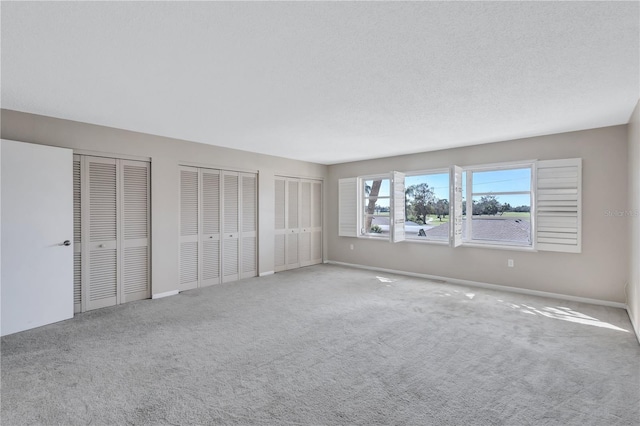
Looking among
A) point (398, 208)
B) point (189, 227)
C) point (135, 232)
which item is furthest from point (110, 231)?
point (398, 208)

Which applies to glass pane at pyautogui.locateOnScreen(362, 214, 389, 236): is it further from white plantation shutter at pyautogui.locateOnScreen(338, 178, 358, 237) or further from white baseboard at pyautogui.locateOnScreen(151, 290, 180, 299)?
white baseboard at pyautogui.locateOnScreen(151, 290, 180, 299)

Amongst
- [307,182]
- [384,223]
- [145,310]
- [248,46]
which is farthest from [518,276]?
[145,310]

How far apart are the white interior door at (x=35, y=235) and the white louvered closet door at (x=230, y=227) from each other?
231cm

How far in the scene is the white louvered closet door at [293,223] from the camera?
7.02 m

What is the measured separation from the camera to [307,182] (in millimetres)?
7461

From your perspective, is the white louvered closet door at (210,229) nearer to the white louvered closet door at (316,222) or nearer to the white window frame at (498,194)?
the white louvered closet door at (316,222)

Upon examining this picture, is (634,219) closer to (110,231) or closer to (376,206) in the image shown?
(376,206)

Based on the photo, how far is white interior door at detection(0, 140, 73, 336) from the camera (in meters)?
3.39

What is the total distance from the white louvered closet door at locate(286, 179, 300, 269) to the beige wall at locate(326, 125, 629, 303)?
2491 mm

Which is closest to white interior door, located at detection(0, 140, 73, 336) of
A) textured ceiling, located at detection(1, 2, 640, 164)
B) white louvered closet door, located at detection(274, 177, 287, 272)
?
textured ceiling, located at detection(1, 2, 640, 164)

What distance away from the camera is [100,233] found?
4.29 meters

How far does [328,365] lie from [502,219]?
13.9 feet

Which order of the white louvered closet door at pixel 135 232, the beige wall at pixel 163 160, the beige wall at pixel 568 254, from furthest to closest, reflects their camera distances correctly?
the white louvered closet door at pixel 135 232 → the beige wall at pixel 568 254 → the beige wall at pixel 163 160

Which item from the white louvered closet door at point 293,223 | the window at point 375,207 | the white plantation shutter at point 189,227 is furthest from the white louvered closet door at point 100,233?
the window at point 375,207
